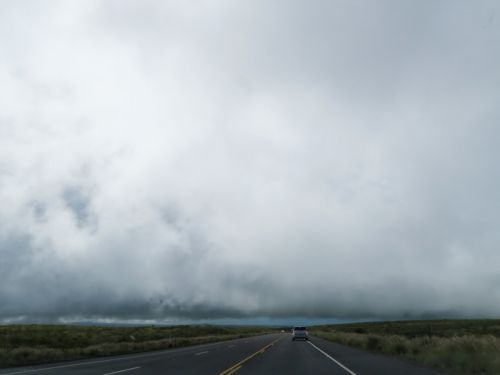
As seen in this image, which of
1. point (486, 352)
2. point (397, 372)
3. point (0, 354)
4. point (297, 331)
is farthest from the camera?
point (297, 331)

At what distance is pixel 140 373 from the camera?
17.5 m

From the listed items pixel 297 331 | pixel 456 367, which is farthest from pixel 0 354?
pixel 297 331

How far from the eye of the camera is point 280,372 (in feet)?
59.8

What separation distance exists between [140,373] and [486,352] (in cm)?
1373

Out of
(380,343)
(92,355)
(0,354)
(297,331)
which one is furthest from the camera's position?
(297,331)

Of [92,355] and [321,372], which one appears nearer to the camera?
[321,372]

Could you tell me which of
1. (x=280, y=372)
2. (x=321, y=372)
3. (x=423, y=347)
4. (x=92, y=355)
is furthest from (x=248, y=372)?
(x=92, y=355)

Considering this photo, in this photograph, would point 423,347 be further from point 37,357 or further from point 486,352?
point 37,357

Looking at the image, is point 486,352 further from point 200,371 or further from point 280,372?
point 200,371

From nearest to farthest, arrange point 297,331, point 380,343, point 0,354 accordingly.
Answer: point 0,354 → point 380,343 → point 297,331

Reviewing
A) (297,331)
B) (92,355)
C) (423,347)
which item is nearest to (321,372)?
(423,347)

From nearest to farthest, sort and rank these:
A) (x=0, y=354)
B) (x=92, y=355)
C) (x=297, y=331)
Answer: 1. (x=0, y=354)
2. (x=92, y=355)
3. (x=297, y=331)

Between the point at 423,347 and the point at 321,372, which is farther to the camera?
the point at 423,347

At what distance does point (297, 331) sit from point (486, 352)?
42.6 metres
